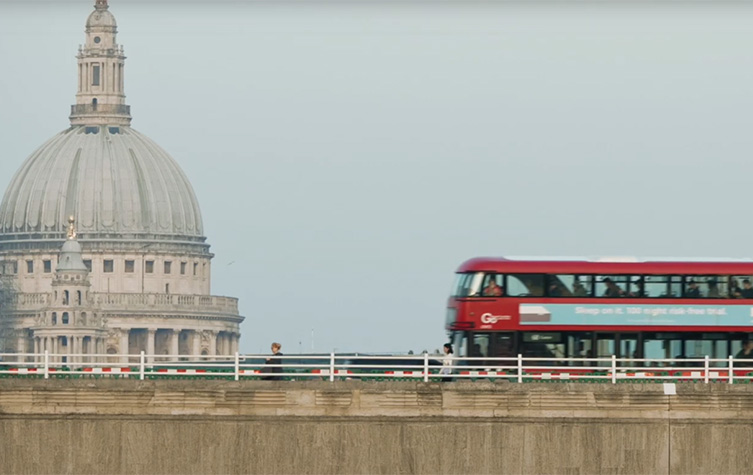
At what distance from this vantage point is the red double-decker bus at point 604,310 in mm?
73000

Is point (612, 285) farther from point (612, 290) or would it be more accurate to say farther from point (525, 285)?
point (525, 285)

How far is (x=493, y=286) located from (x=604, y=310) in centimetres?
264

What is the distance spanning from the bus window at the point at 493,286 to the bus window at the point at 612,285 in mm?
2251

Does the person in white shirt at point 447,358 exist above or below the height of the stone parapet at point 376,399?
above

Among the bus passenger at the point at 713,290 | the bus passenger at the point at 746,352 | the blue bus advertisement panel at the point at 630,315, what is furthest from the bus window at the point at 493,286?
the bus passenger at the point at 746,352

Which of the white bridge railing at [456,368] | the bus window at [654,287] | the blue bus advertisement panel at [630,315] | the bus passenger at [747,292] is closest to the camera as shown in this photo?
the white bridge railing at [456,368]

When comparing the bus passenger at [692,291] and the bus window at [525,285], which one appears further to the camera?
the bus passenger at [692,291]

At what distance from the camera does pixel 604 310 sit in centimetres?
7325

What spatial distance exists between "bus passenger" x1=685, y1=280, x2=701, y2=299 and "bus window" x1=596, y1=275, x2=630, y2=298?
4.68 ft

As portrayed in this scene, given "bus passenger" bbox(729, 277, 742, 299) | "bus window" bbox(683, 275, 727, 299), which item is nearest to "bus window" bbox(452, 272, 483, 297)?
"bus window" bbox(683, 275, 727, 299)

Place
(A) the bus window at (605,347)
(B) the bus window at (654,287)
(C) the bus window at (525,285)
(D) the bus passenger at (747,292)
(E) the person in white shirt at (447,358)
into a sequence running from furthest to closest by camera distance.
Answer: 1. (B) the bus window at (654,287)
2. (D) the bus passenger at (747,292)
3. (C) the bus window at (525,285)
4. (A) the bus window at (605,347)
5. (E) the person in white shirt at (447,358)

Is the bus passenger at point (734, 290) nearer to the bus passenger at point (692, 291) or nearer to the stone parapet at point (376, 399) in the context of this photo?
the bus passenger at point (692, 291)

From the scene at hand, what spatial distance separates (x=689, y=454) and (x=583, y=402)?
2439mm

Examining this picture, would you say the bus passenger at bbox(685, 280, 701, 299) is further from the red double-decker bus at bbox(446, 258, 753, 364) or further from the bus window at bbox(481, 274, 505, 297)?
the bus window at bbox(481, 274, 505, 297)
